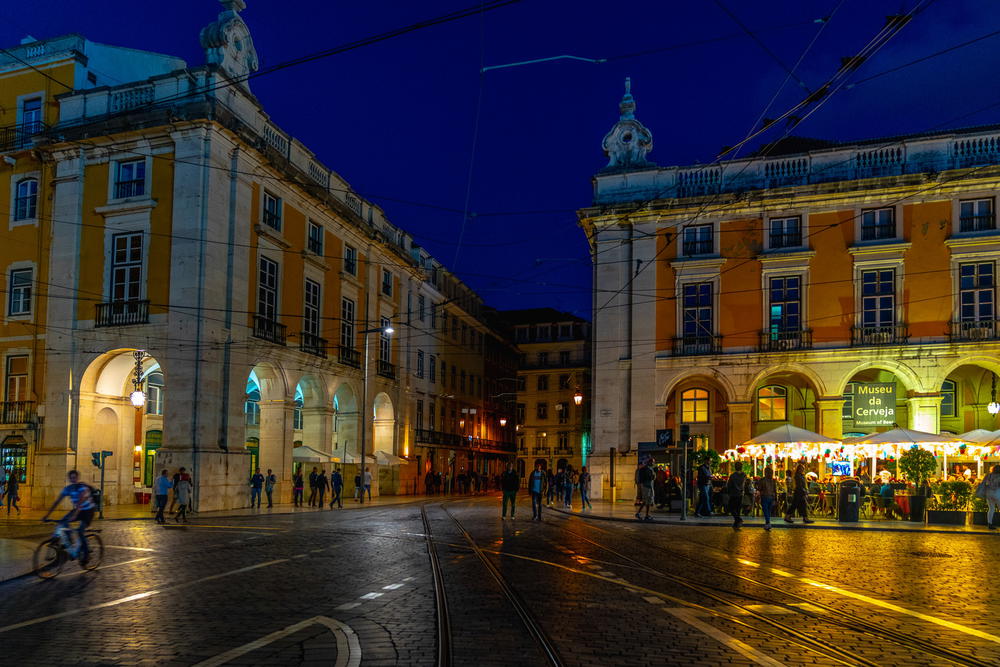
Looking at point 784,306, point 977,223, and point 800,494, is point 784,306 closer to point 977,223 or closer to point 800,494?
point 977,223

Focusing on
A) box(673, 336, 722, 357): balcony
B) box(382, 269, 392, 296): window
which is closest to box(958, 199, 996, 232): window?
box(673, 336, 722, 357): balcony

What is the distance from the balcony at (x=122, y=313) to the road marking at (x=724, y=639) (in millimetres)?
27500

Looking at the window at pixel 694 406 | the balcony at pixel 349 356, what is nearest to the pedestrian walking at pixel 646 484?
the window at pixel 694 406

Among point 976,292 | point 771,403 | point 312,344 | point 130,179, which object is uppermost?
point 130,179

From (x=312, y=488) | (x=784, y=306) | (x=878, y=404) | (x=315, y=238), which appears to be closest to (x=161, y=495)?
(x=312, y=488)

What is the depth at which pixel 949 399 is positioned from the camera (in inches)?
1513

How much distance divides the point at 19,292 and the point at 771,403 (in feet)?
106

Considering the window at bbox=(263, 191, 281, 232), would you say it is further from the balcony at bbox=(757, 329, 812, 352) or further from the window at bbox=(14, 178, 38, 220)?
the balcony at bbox=(757, 329, 812, 352)

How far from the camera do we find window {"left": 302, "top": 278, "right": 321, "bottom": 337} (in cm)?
3972

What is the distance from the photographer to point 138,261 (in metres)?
33.4

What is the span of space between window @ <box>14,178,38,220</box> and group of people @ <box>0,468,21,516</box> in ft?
33.5

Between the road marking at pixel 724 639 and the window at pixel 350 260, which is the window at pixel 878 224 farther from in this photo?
the road marking at pixel 724 639

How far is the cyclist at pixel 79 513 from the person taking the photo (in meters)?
14.0

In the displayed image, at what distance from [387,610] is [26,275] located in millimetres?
31181
